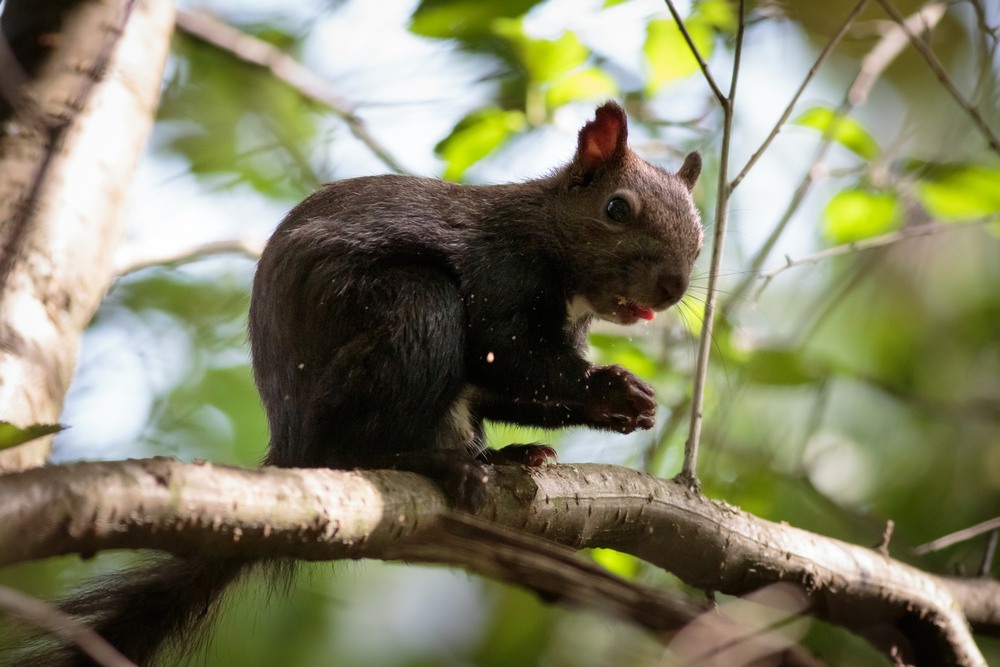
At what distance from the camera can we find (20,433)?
1706 millimetres

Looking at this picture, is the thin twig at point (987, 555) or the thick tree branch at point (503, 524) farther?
the thin twig at point (987, 555)

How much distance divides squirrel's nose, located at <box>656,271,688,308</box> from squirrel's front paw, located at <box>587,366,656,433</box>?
391 mm

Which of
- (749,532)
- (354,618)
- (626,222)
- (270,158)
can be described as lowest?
(354,618)

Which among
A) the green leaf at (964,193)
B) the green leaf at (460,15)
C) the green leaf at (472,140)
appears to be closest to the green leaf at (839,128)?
the green leaf at (964,193)

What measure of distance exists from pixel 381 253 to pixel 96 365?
3884 millimetres

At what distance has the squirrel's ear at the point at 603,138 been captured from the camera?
4.25m

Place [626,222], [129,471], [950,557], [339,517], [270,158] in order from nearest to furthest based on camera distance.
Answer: [129,471] → [339,517] → [626,222] → [950,557] → [270,158]

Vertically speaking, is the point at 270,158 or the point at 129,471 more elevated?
the point at 270,158

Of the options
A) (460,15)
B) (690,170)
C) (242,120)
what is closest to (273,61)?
(242,120)

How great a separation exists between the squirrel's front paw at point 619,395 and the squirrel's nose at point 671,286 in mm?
391

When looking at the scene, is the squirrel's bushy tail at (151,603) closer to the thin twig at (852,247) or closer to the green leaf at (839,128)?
the thin twig at (852,247)

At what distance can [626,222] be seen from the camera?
13.5 ft

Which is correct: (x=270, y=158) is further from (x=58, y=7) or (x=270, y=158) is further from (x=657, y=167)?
(x=657, y=167)

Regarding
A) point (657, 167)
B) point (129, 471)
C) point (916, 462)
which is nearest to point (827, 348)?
point (916, 462)
